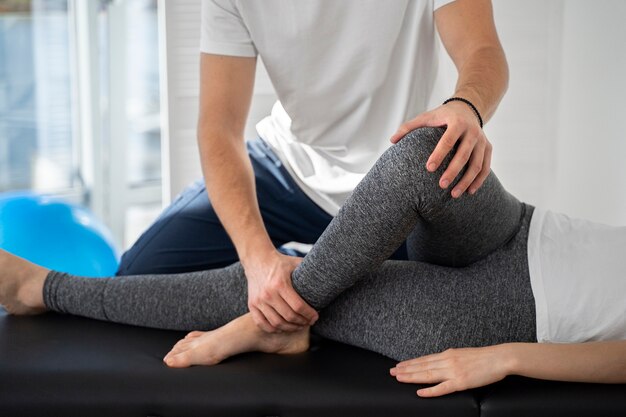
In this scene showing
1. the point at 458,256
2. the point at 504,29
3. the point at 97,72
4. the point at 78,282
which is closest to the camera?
the point at 458,256

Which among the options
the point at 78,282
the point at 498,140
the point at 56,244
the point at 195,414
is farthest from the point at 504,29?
the point at 195,414

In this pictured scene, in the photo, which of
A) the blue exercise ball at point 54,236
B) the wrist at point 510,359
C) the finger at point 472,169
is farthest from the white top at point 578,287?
the blue exercise ball at point 54,236

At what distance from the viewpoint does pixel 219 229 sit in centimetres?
210

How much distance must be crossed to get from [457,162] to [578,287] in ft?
1.15

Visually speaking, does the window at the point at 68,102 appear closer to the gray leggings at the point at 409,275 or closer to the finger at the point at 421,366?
the gray leggings at the point at 409,275

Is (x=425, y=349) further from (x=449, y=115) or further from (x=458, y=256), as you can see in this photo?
(x=449, y=115)

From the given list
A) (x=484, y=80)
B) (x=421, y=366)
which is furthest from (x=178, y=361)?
(x=484, y=80)

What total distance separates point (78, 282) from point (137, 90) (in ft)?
10.6

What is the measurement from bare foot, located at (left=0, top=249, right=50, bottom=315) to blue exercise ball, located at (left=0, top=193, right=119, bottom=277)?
595 millimetres

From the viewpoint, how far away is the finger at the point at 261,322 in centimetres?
154

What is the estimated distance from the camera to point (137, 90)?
190 inches

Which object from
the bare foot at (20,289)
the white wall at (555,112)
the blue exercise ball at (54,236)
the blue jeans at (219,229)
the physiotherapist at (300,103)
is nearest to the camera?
the bare foot at (20,289)

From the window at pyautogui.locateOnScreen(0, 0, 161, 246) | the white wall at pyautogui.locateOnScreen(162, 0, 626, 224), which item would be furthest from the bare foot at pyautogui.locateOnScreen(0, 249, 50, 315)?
the window at pyautogui.locateOnScreen(0, 0, 161, 246)

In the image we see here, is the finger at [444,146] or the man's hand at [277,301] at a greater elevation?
the finger at [444,146]
